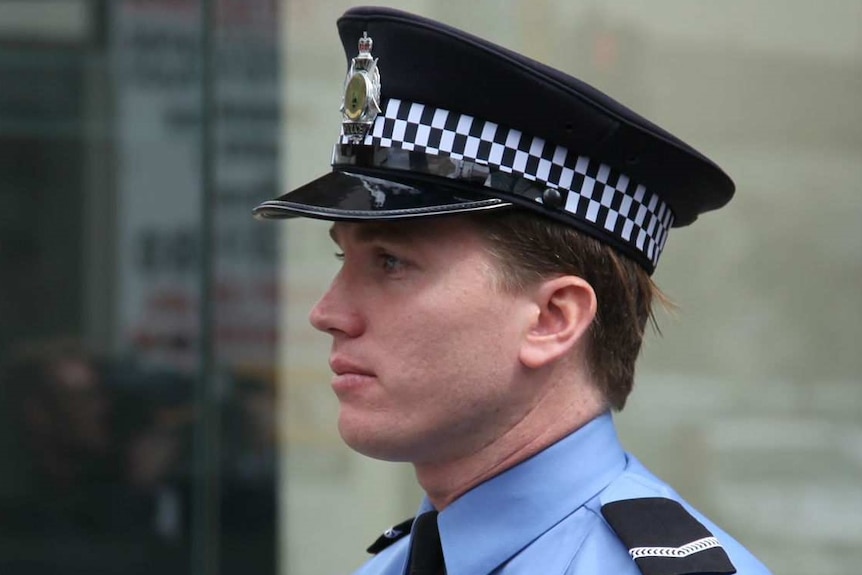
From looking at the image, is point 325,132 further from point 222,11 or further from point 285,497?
point 285,497

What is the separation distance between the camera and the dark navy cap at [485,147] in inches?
67.2

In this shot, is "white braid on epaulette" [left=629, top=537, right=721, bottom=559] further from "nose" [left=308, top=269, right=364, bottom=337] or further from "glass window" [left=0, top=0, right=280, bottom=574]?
"glass window" [left=0, top=0, right=280, bottom=574]

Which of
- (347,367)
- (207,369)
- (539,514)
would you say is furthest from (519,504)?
(207,369)

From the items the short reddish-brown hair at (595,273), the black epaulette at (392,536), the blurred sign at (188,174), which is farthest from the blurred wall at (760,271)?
the short reddish-brown hair at (595,273)

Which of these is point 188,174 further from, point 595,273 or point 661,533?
point 661,533

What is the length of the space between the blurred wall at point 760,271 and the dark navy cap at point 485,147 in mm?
2140

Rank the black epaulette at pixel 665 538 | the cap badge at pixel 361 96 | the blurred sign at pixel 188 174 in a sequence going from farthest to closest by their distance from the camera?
the blurred sign at pixel 188 174
the cap badge at pixel 361 96
the black epaulette at pixel 665 538

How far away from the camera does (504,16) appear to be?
3.98 m

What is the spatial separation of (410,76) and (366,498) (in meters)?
2.62

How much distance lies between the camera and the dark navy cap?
171 cm

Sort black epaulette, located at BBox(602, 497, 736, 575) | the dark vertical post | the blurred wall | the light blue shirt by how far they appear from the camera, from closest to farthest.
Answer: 1. black epaulette, located at BBox(602, 497, 736, 575)
2. the light blue shirt
3. the blurred wall
4. the dark vertical post

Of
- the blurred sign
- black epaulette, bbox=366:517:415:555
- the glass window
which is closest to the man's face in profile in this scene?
black epaulette, bbox=366:517:415:555

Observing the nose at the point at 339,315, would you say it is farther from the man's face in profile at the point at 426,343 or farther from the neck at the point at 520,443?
the neck at the point at 520,443

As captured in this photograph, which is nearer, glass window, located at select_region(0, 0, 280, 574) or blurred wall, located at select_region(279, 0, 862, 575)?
blurred wall, located at select_region(279, 0, 862, 575)
